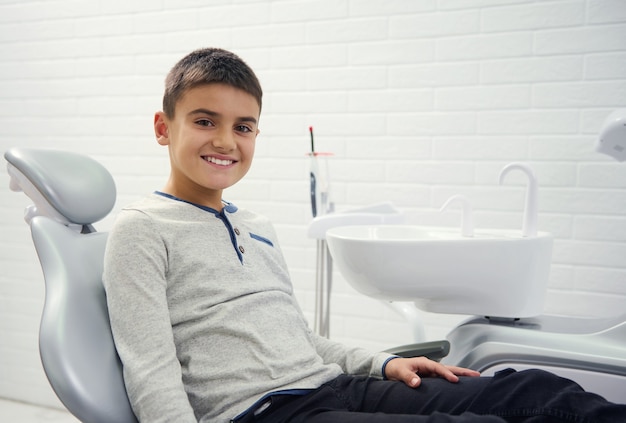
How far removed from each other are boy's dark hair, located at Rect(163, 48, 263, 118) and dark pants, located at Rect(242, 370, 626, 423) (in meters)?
0.60

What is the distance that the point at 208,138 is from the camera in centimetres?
109

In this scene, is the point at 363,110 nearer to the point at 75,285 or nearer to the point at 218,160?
the point at 218,160

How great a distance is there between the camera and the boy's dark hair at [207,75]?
3.59 feet

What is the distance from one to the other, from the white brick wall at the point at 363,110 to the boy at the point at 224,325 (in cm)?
Result: 99

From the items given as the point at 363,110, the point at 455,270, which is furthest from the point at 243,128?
the point at 363,110

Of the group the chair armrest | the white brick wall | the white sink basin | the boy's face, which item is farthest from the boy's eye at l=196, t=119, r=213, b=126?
the white brick wall

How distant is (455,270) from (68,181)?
828 millimetres

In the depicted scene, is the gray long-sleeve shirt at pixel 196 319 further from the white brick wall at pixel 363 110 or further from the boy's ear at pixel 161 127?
the white brick wall at pixel 363 110

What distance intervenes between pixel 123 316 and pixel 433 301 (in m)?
0.72

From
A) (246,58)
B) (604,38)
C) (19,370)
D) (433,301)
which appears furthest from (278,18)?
(19,370)

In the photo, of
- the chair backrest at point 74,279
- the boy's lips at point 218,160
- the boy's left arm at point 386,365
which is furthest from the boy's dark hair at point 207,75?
the boy's left arm at point 386,365

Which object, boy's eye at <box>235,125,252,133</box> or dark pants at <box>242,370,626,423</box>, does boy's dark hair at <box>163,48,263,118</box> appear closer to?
boy's eye at <box>235,125,252,133</box>

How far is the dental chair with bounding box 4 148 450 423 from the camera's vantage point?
86cm

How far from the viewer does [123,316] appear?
92 centimetres
